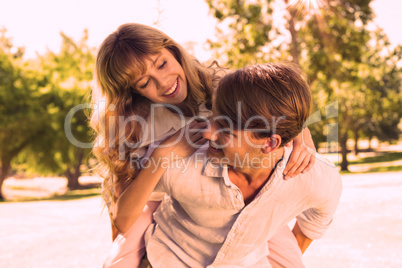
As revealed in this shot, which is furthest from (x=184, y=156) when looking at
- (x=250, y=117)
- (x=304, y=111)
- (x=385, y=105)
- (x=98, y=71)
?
(x=385, y=105)

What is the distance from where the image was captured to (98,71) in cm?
302

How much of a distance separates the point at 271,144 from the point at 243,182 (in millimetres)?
282

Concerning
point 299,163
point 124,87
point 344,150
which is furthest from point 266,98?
point 344,150

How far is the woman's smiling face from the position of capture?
2.96 meters

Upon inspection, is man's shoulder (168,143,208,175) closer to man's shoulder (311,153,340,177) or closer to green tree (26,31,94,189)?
man's shoulder (311,153,340,177)

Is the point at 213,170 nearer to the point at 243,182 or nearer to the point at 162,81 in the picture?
the point at 243,182

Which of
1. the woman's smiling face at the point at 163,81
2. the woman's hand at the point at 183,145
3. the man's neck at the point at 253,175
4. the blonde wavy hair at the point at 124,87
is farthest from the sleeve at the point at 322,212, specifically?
the woman's smiling face at the point at 163,81

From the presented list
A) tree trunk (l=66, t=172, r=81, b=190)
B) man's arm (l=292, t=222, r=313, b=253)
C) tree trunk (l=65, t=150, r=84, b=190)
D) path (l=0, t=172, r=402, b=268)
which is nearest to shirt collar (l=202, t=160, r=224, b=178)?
man's arm (l=292, t=222, r=313, b=253)

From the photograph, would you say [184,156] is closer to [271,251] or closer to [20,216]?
[271,251]

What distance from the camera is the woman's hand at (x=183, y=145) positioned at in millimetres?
2238

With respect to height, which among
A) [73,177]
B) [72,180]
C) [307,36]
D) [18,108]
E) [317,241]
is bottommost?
[72,180]

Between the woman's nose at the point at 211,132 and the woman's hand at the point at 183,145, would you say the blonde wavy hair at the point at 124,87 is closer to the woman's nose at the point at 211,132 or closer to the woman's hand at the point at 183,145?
the woman's hand at the point at 183,145

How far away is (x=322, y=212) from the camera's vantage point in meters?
2.29

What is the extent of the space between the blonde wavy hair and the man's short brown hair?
98 centimetres
